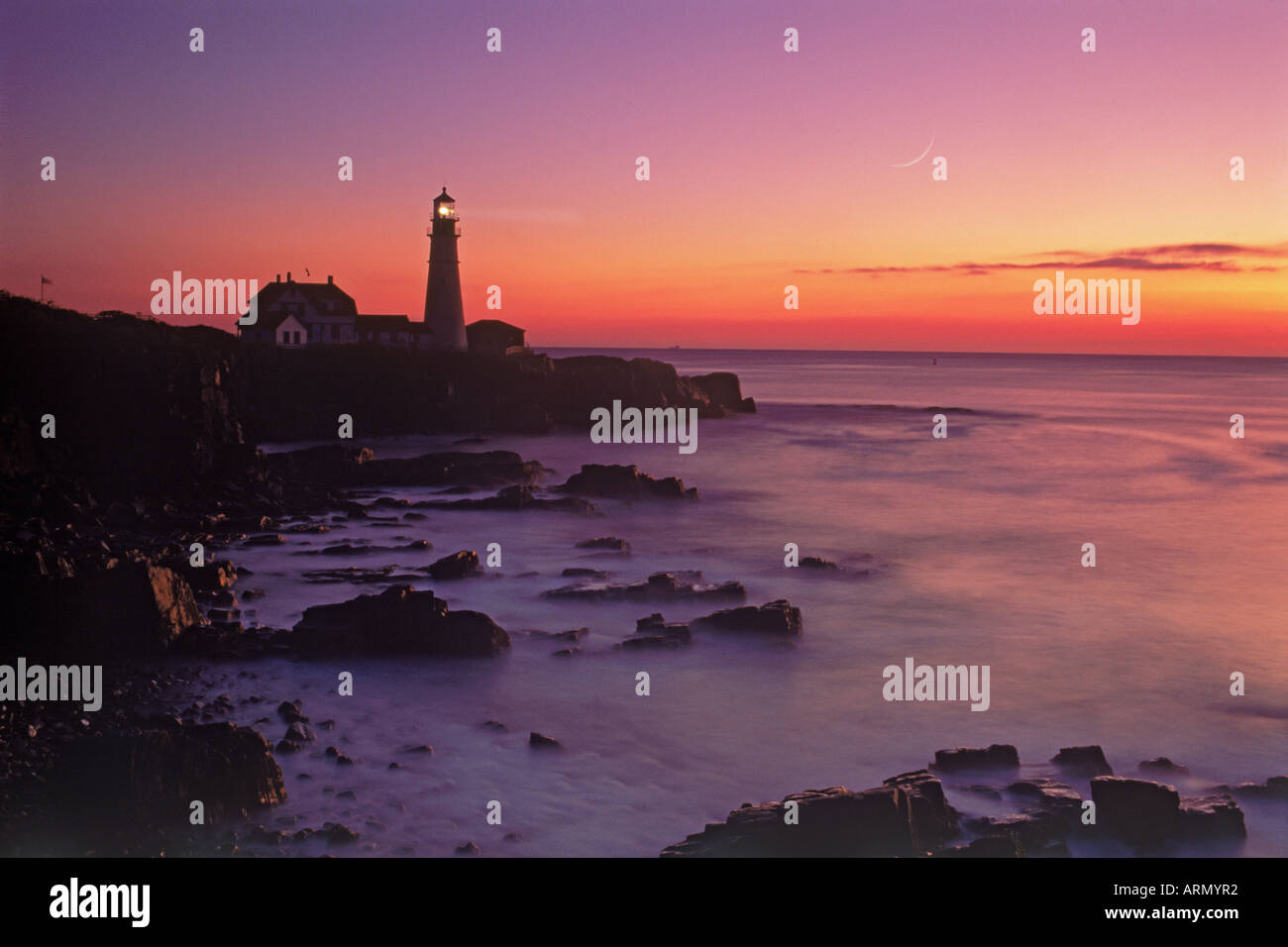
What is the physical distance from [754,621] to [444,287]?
45.2 metres

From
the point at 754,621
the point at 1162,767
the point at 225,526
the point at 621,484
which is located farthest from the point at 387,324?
the point at 1162,767

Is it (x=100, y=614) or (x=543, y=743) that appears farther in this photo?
(x=100, y=614)

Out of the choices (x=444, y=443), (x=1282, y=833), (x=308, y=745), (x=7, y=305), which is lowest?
(x=1282, y=833)

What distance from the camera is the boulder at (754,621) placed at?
14867 mm

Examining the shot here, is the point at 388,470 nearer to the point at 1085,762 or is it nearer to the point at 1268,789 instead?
the point at 1085,762

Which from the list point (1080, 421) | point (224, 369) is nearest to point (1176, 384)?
point (1080, 421)

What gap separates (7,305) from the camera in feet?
75.3

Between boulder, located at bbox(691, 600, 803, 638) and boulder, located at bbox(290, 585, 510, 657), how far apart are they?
9.98ft

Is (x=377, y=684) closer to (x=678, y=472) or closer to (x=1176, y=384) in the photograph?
(x=678, y=472)

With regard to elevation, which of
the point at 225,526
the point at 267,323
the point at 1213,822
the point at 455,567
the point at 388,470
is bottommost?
the point at 1213,822

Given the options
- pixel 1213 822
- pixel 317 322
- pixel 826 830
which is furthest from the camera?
pixel 317 322

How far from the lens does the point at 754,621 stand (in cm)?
1493
